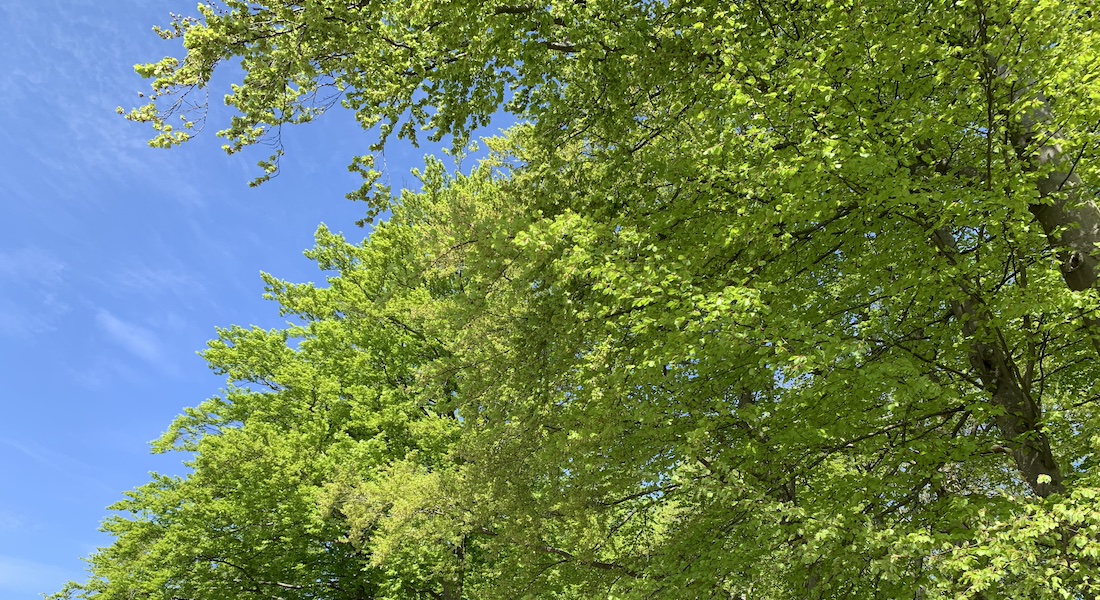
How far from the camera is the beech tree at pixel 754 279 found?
18.2 feet

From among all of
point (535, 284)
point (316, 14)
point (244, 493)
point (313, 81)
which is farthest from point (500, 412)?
point (244, 493)

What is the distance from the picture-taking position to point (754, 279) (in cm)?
710

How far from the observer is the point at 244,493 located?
1536cm

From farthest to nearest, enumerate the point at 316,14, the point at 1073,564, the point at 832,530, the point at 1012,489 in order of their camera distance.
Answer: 1. the point at 1012,489
2. the point at 316,14
3. the point at 832,530
4. the point at 1073,564

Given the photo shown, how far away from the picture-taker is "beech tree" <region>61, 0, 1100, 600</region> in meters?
5.55

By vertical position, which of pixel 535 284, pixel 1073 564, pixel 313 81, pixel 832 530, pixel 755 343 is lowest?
pixel 1073 564

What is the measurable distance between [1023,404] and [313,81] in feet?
28.8

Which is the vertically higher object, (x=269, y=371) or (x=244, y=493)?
(x=269, y=371)

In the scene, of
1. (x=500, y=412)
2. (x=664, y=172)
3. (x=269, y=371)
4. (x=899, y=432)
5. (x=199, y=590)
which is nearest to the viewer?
(x=899, y=432)

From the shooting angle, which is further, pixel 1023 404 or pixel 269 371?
pixel 269 371

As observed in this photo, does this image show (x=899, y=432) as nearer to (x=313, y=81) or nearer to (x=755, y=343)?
(x=755, y=343)

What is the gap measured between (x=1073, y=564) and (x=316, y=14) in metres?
7.96

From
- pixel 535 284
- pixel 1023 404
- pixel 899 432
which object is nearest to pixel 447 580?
pixel 535 284

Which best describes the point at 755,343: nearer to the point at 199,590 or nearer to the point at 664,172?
the point at 664,172
